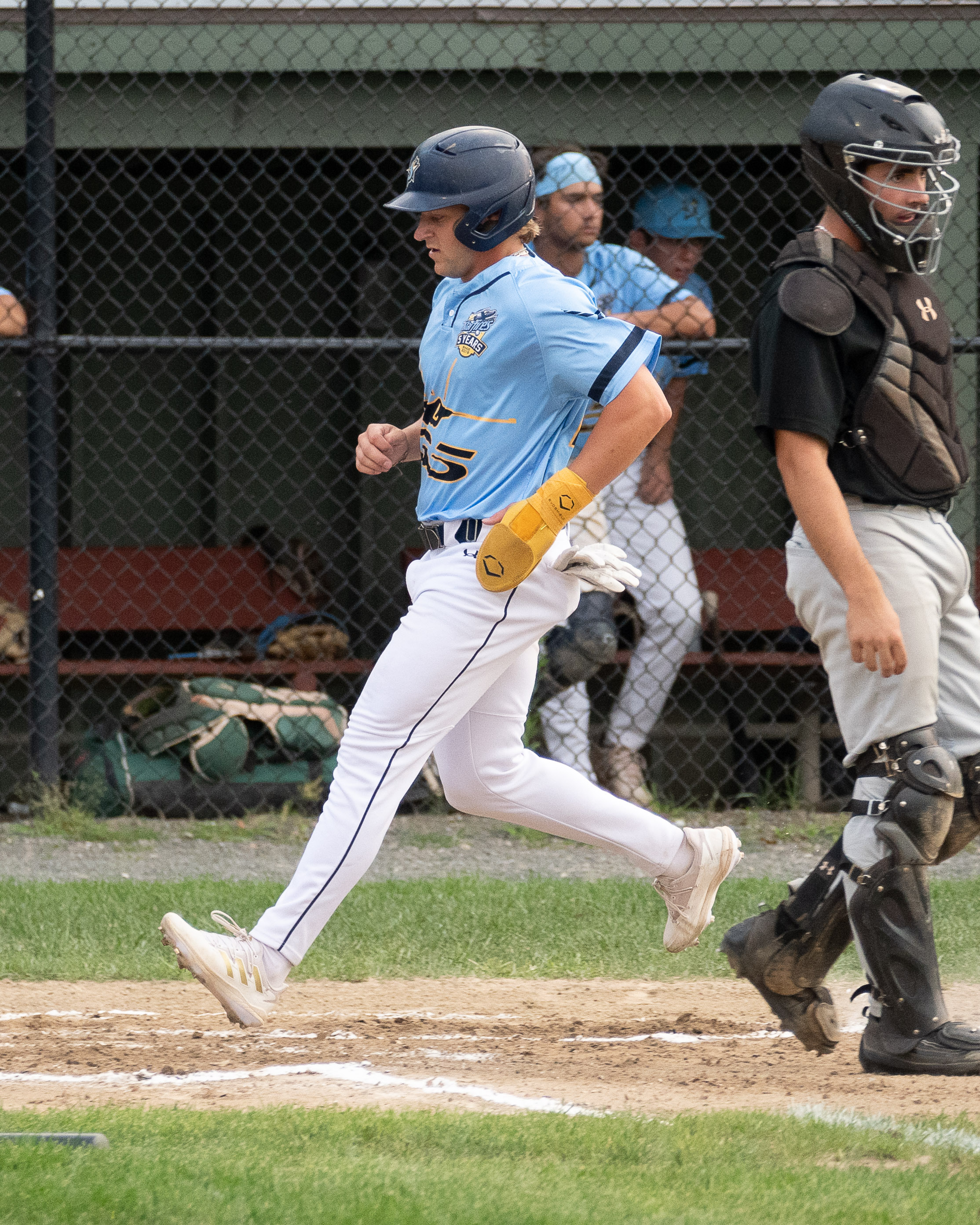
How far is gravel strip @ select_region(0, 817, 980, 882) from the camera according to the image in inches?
205

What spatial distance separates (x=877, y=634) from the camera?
9.14 ft

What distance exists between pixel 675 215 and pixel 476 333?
3321mm

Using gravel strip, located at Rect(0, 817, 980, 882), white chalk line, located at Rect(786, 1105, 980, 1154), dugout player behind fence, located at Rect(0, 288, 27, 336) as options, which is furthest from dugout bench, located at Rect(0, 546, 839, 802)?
white chalk line, located at Rect(786, 1105, 980, 1154)

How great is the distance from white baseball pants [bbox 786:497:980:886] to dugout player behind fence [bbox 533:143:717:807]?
8.21 feet

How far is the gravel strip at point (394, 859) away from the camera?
Result: 5.20 m

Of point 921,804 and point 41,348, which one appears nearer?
point 921,804

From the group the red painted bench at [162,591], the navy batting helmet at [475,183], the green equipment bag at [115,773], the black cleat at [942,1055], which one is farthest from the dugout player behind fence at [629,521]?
the black cleat at [942,1055]

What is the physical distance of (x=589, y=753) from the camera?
6543mm

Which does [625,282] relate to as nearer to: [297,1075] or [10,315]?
[10,315]

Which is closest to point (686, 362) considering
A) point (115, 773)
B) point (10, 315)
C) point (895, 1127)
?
point (10, 315)

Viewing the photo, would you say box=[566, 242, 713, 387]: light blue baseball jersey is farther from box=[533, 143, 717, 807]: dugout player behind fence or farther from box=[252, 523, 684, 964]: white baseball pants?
box=[252, 523, 684, 964]: white baseball pants

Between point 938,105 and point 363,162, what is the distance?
2.62 meters

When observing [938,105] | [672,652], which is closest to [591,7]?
[938,105]

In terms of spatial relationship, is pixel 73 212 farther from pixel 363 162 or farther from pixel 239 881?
pixel 239 881
